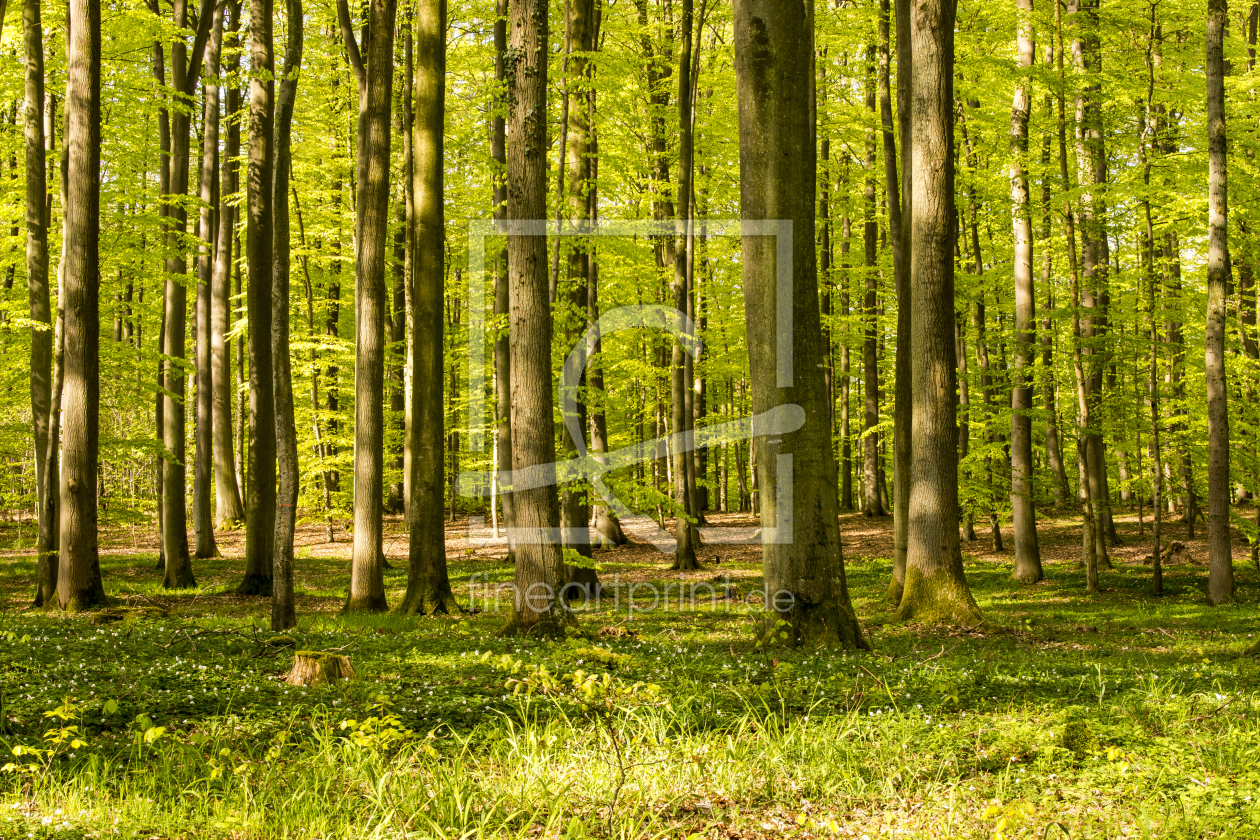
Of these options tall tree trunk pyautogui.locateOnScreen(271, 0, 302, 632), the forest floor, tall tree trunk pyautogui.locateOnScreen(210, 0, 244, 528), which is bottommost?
the forest floor

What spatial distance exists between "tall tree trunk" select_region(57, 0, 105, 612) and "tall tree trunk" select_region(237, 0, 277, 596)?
178cm

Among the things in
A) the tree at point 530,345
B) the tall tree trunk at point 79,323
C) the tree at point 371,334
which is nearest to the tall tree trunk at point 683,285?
the tree at point 371,334

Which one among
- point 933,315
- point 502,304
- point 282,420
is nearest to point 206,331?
point 502,304

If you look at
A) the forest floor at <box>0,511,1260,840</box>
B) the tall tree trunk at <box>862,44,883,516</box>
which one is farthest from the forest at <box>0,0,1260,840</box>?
the tall tree trunk at <box>862,44,883,516</box>

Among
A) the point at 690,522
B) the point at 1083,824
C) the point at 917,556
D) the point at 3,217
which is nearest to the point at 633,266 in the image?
the point at 690,522

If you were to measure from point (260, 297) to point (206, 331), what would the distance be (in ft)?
22.9

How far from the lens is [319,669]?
18.9ft

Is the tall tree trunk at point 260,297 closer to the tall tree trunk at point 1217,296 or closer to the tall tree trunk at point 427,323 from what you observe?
the tall tree trunk at point 427,323

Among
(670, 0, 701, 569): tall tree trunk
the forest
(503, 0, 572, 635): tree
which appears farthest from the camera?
(670, 0, 701, 569): tall tree trunk

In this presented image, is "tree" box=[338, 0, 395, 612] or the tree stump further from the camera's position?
"tree" box=[338, 0, 395, 612]

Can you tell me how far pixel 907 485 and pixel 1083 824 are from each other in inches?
347

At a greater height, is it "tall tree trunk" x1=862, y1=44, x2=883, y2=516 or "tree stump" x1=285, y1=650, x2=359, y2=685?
"tall tree trunk" x1=862, y1=44, x2=883, y2=516

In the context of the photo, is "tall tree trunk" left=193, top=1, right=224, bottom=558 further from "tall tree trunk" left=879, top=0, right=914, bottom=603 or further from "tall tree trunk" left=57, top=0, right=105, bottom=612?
"tall tree trunk" left=879, top=0, right=914, bottom=603

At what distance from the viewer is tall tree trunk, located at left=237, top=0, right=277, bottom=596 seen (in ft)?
28.2
